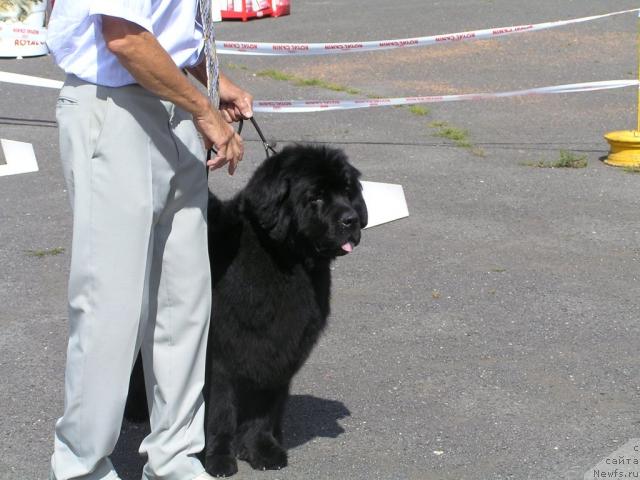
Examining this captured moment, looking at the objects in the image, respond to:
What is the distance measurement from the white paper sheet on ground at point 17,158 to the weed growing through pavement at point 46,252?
2039mm

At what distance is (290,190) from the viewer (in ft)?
11.9

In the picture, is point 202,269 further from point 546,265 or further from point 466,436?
point 546,265

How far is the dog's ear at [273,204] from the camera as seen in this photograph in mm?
3607

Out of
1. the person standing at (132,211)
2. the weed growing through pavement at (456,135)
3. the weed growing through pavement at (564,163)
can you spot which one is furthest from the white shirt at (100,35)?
the weed growing through pavement at (456,135)

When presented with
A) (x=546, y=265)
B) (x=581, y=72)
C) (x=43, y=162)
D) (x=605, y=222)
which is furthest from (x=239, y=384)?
(x=581, y=72)

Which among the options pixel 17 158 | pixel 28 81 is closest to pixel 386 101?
pixel 17 158

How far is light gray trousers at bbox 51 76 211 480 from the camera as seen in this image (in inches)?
120

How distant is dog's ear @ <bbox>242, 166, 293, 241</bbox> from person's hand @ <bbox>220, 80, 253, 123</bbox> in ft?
0.78

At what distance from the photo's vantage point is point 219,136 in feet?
10.3

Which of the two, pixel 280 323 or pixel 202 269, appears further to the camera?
pixel 280 323

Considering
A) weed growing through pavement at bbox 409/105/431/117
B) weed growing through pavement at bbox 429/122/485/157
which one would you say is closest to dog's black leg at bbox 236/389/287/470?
weed growing through pavement at bbox 429/122/485/157

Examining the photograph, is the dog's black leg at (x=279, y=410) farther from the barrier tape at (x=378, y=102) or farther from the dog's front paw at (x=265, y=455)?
the barrier tape at (x=378, y=102)

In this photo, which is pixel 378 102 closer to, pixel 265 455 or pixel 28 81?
pixel 28 81

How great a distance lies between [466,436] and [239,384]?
3.32ft
